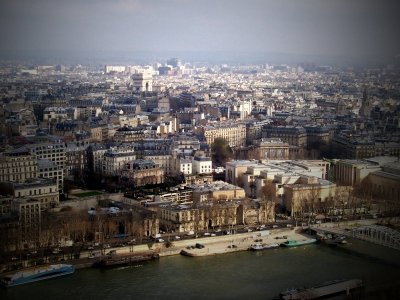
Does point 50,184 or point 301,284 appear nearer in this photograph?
point 301,284

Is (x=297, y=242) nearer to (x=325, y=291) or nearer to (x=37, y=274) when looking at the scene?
(x=325, y=291)

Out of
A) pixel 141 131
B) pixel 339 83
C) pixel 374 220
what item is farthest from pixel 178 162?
pixel 339 83

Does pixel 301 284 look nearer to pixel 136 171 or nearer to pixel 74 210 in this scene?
pixel 74 210

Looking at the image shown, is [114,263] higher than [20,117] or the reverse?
the reverse

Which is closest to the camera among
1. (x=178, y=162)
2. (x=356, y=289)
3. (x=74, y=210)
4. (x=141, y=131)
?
(x=356, y=289)

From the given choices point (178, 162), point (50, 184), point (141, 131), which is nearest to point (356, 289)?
point (50, 184)

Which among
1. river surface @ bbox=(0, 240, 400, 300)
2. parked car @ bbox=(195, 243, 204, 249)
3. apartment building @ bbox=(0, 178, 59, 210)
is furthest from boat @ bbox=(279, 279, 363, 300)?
apartment building @ bbox=(0, 178, 59, 210)

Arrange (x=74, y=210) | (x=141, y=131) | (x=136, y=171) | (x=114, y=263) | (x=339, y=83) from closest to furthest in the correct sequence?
(x=114, y=263) → (x=74, y=210) → (x=136, y=171) → (x=141, y=131) → (x=339, y=83)

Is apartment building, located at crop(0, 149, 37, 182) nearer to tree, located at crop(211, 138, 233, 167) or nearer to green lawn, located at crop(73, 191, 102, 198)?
green lawn, located at crop(73, 191, 102, 198)
